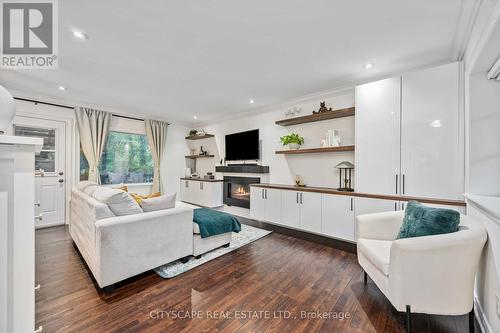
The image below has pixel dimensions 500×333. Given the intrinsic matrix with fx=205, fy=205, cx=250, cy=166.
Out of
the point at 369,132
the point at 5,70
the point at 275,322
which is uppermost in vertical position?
the point at 5,70

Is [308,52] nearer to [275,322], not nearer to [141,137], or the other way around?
[275,322]

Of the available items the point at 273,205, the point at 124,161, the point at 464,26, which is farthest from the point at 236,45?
the point at 124,161

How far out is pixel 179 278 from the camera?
2189mm

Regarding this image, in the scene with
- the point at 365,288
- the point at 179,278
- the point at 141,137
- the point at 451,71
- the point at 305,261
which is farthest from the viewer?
the point at 141,137

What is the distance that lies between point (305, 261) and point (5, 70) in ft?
15.9

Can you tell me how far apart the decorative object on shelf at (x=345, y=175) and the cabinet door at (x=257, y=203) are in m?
1.47

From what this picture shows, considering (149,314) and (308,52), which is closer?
(149,314)

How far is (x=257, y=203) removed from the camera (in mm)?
4207

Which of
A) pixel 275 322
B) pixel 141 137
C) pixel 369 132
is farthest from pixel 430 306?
pixel 141 137

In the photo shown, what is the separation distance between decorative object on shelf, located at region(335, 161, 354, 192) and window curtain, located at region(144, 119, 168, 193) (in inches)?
178

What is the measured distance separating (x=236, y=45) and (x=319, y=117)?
6.46 feet

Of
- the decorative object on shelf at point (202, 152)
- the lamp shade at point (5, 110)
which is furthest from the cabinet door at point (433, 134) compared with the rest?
the decorative object on shelf at point (202, 152)

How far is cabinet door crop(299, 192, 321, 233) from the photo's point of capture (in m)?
3.29

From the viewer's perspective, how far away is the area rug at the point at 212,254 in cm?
232
